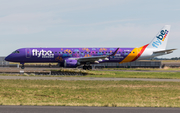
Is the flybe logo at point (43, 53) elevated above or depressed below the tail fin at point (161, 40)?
below

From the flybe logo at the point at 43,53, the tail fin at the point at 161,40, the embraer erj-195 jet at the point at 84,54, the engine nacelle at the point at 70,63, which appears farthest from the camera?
the tail fin at the point at 161,40

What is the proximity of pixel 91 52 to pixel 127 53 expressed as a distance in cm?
760

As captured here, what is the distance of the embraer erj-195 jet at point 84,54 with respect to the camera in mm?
45938

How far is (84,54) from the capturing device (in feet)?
158

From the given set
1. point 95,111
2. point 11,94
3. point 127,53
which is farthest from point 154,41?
point 95,111

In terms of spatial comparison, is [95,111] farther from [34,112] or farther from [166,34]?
[166,34]

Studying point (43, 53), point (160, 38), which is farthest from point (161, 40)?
point (43, 53)

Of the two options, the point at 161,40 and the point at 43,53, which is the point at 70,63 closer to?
the point at 43,53

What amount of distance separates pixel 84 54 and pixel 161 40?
1785 cm

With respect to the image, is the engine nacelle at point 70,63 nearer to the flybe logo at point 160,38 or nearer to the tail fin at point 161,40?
the tail fin at point 161,40

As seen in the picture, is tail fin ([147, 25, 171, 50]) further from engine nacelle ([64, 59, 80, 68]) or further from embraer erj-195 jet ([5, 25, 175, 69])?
engine nacelle ([64, 59, 80, 68])

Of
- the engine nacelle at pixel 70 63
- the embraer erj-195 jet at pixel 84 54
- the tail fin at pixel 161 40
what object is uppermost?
the tail fin at pixel 161 40

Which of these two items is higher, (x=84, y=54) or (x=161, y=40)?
(x=161, y=40)

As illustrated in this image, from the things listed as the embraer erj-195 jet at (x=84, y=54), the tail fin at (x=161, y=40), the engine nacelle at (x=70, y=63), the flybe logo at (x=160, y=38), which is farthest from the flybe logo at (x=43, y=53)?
the flybe logo at (x=160, y=38)
